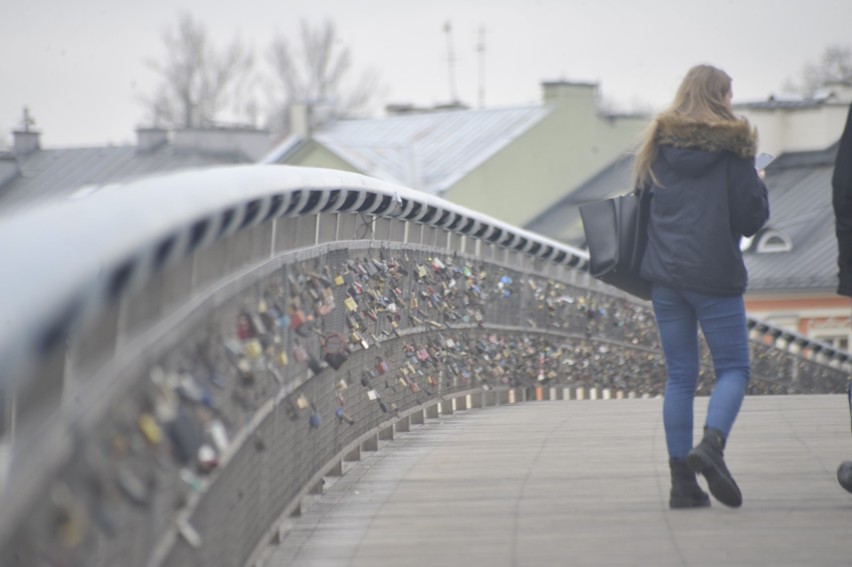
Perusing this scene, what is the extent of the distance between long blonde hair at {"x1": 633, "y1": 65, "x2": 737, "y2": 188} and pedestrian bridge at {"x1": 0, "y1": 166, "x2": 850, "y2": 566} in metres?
1.25

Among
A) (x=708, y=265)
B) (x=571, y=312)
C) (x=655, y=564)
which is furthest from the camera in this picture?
(x=571, y=312)

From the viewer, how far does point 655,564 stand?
18.0 ft

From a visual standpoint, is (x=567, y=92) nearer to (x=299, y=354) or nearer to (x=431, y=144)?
(x=431, y=144)

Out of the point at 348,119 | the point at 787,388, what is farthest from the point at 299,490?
the point at 348,119

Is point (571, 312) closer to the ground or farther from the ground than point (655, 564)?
closer to the ground

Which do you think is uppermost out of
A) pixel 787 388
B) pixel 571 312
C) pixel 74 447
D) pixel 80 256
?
A: pixel 80 256

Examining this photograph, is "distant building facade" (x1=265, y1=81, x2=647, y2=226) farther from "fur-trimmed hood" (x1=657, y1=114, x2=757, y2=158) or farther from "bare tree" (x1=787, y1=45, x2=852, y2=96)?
"fur-trimmed hood" (x1=657, y1=114, x2=757, y2=158)

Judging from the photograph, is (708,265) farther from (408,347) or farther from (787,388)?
(787,388)

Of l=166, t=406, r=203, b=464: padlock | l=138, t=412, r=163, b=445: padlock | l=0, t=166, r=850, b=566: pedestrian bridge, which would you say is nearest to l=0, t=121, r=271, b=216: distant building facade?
l=0, t=166, r=850, b=566: pedestrian bridge

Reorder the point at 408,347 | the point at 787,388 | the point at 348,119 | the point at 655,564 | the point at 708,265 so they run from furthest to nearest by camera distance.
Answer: the point at 348,119
the point at 787,388
the point at 408,347
the point at 708,265
the point at 655,564

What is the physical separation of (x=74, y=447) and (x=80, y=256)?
0.37 meters

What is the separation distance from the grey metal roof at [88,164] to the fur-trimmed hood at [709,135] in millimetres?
60128

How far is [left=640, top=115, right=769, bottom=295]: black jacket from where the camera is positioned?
22.2ft

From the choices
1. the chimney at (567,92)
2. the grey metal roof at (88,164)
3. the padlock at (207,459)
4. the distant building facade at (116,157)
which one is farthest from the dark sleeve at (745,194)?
the grey metal roof at (88,164)
